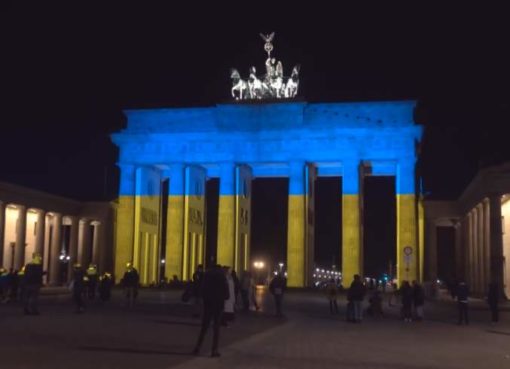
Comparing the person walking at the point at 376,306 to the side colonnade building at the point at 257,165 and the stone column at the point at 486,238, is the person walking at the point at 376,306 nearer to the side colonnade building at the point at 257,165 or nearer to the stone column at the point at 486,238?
the stone column at the point at 486,238

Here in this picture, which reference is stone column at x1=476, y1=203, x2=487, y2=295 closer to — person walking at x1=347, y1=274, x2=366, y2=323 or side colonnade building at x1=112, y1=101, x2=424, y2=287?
side colonnade building at x1=112, y1=101, x2=424, y2=287

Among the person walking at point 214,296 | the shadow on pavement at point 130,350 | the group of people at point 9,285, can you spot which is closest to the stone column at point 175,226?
the group of people at point 9,285

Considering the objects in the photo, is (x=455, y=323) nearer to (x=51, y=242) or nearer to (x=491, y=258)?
(x=491, y=258)

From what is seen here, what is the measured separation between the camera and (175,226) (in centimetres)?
6700

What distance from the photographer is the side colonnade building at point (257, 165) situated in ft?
206

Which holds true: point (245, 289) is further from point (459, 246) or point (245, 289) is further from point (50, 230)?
point (459, 246)

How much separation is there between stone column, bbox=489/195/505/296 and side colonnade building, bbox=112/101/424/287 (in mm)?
14109

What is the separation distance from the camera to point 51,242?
2717 inches

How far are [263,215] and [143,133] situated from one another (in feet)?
135

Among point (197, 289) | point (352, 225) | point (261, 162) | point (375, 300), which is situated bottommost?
point (375, 300)

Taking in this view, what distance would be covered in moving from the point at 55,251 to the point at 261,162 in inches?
842

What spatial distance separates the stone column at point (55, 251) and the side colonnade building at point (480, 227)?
34403 millimetres

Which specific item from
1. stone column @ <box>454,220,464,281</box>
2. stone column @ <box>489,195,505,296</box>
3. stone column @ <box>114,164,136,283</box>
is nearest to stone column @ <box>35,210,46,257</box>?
stone column @ <box>114,164,136,283</box>

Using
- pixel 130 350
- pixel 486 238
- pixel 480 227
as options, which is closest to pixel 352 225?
pixel 480 227
